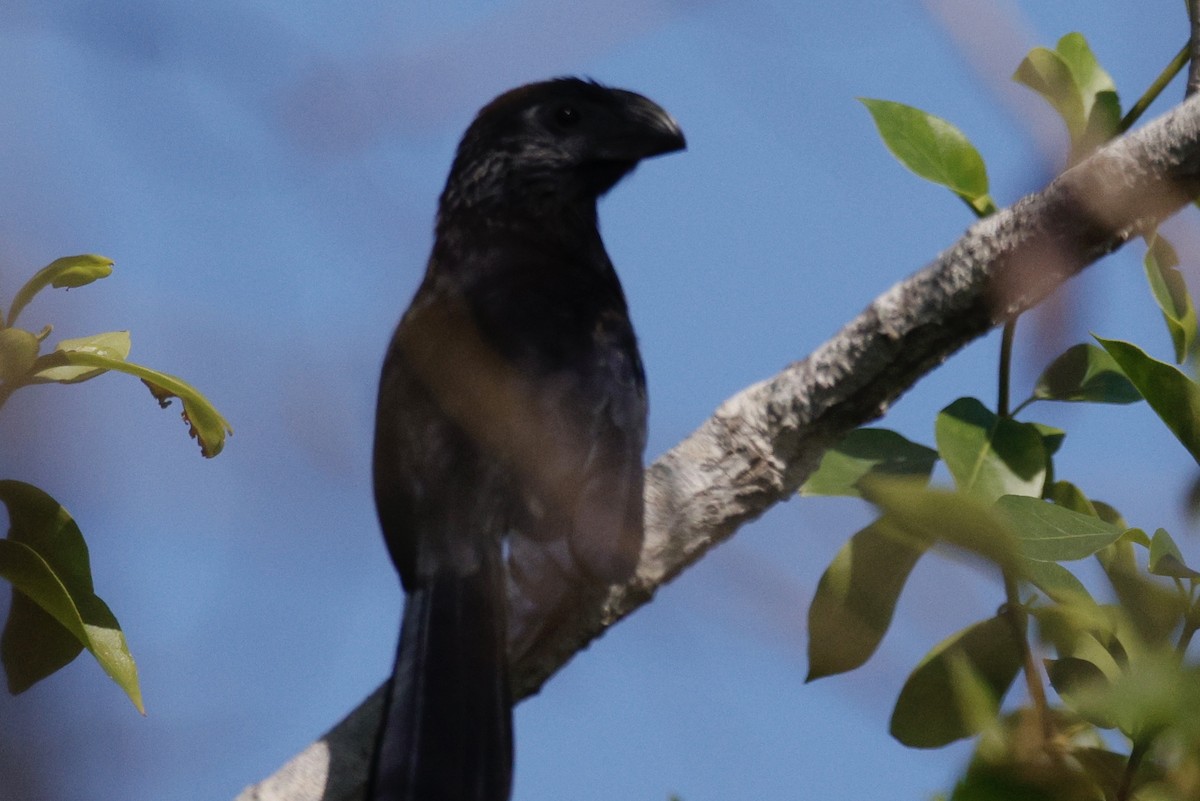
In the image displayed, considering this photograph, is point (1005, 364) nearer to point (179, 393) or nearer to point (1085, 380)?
point (1085, 380)

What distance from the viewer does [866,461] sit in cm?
226

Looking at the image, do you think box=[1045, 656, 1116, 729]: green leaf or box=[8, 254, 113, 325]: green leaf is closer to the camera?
box=[1045, 656, 1116, 729]: green leaf

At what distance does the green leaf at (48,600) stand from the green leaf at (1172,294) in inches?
67.2

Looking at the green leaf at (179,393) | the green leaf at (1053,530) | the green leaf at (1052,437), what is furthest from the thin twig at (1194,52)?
the green leaf at (179,393)

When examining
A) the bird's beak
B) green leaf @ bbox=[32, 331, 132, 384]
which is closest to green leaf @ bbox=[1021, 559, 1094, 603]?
green leaf @ bbox=[32, 331, 132, 384]

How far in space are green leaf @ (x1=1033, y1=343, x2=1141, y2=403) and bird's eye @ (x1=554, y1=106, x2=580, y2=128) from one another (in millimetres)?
2384

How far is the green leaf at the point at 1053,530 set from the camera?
67.4 inches

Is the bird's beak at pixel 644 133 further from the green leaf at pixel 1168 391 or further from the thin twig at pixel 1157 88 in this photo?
the green leaf at pixel 1168 391

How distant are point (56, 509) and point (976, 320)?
160 cm

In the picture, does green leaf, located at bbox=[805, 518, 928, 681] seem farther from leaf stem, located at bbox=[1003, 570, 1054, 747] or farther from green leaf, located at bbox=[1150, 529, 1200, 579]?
green leaf, located at bbox=[1150, 529, 1200, 579]

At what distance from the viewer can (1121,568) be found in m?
1.89

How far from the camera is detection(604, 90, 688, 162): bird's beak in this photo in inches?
169

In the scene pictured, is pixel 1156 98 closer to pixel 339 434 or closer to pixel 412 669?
pixel 339 434

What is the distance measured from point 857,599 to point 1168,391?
0.61 m
